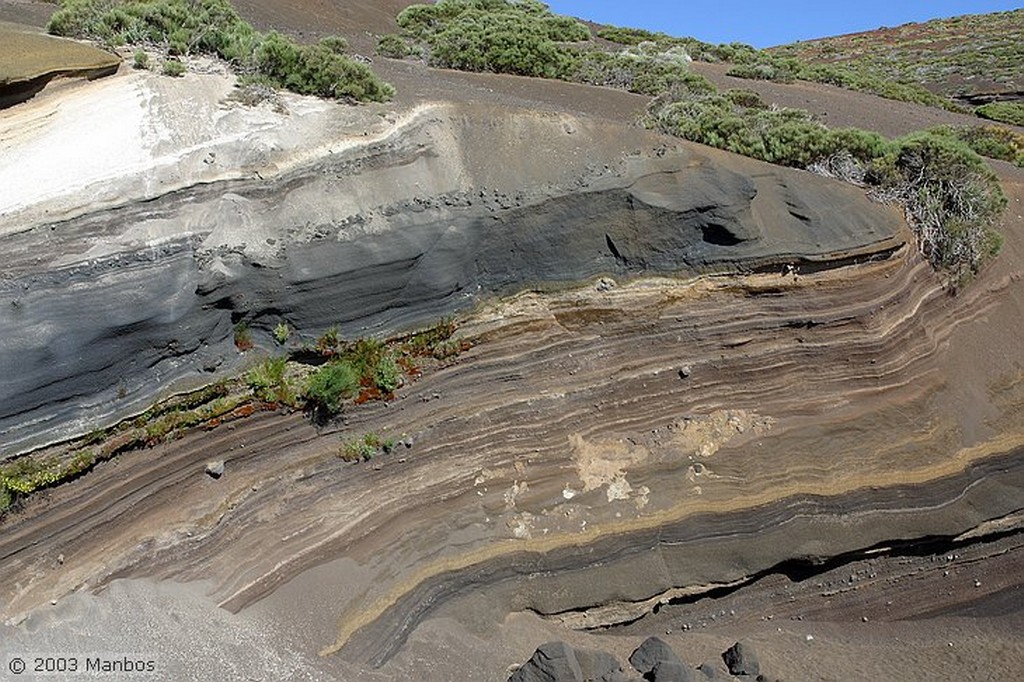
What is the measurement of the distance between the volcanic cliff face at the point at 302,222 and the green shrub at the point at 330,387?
461 mm

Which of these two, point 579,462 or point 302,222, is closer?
point 302,222

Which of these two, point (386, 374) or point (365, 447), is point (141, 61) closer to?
point (386, 374)

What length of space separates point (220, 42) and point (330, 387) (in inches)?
200

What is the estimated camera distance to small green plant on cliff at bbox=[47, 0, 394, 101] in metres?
8.77

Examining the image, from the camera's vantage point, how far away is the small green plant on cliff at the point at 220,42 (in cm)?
877

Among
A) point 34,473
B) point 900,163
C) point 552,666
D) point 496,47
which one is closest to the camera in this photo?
point 34,473

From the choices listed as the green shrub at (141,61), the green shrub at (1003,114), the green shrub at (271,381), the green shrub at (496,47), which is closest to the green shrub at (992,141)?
the green shrub at (1003,114)

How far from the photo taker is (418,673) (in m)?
6.54

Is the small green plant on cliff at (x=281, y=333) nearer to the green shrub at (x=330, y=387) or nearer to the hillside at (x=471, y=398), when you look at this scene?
the hillside at (x=471, y=398)

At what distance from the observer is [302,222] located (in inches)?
288

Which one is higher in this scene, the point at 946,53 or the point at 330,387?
the point at 946,53

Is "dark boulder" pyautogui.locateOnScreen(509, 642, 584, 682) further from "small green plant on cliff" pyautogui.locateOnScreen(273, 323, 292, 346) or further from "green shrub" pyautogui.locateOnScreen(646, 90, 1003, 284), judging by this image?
"green shrub" pyautogui.locateOnScreen(646, 90, 1003, 284)

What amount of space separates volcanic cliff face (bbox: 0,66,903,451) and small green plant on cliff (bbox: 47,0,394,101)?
429 millimetres

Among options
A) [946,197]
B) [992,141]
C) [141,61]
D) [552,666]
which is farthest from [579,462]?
[992,141]
